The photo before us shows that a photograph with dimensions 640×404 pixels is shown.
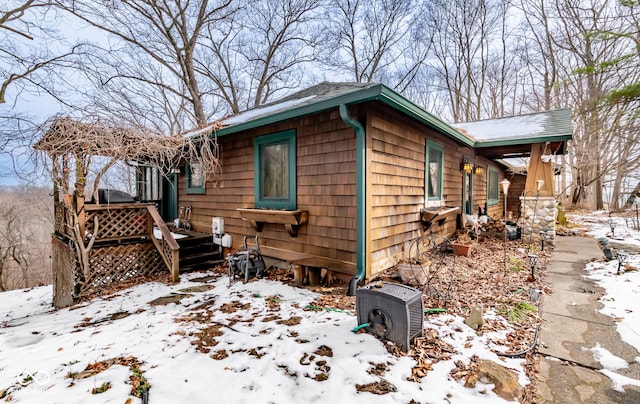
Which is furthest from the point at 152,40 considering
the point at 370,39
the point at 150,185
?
the point at 370,39

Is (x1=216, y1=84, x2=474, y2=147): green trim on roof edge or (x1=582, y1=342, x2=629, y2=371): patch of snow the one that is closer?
(x1=582, y1=342, x2=629, y2=371): patch of snow

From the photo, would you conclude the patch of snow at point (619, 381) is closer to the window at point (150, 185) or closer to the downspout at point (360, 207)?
the downspout at point (360, 207)

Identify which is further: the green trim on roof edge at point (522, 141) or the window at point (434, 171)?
the green trim on roof edge at point (522, 141)

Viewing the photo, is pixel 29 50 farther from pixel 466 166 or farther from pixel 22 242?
pixel 466 166

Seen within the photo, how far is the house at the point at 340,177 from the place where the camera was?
4078 mm

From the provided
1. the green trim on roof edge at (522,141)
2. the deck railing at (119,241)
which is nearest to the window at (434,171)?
the green trim on roof edge at (522,141)

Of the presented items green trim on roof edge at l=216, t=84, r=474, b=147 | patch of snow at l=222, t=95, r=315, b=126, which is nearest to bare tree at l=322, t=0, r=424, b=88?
patch of snow at l=222, t=95, r=315, b=126

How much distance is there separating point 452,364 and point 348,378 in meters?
0.88

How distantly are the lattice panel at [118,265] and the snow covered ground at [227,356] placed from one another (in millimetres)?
1141

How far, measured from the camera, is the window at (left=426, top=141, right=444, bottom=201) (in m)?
6.03

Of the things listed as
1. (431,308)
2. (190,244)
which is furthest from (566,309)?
(190,244)

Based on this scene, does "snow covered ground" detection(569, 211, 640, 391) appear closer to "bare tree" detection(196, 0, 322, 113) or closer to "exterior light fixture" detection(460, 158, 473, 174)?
"exterior light fixture" detection(460, 158, 473, 174)

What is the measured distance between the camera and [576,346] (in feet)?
8.87

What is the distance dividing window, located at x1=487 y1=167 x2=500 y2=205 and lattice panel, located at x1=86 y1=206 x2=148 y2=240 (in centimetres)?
1078
